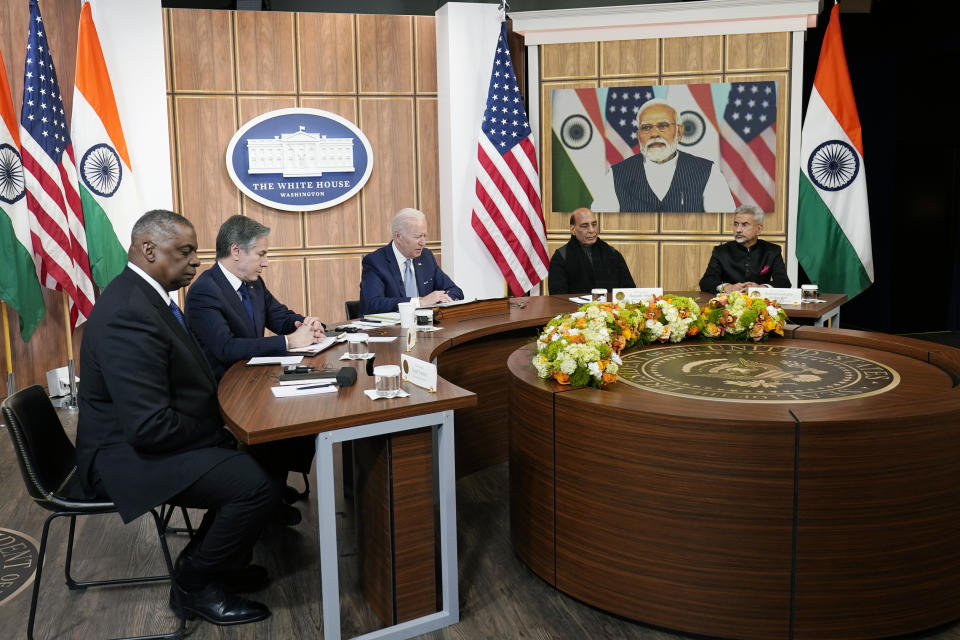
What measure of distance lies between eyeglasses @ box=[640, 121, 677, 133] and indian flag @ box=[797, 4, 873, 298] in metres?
1.01

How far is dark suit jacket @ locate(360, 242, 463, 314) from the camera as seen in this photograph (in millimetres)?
4777

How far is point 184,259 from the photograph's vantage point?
2.89m

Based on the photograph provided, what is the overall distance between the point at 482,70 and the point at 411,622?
4.83 m

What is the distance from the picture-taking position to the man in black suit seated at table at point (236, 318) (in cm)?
354

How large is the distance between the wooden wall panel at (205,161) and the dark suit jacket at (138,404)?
12.5ft

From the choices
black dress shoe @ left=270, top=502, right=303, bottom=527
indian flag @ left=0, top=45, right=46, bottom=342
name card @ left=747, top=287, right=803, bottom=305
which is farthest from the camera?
indian flag @ left=0, top=45, right=46, bottom=342

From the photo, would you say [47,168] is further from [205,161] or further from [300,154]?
[300,154]

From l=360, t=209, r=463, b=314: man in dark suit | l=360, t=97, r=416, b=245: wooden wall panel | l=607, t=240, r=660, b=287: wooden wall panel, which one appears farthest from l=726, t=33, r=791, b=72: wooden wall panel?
l=360, t=209, r=463, b=314: man in dark suit

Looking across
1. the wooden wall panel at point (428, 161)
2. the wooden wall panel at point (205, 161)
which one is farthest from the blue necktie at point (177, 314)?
the wooden wall panel at point (428, 161)

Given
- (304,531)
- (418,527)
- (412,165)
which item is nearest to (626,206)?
(412,165)

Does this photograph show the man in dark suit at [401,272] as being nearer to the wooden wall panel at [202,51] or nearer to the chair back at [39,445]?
the chair back at [39,445]

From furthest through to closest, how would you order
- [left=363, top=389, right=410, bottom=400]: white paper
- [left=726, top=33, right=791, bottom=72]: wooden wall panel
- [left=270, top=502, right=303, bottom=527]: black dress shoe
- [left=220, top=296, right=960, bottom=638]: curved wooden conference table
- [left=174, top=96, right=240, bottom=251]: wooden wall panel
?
1. [left=726, top=33, right=791, bottom=72]: wooden wall panel
2. [left=174, top=96, right=240, bottom=251]: wooden wall panel
3. [left=270, top=502, right=303, bottom=527]: black dress shoe
4. [left=363, top=389, right=410, bottom=400]: white paper
5. [left=220, top=296, right=960, bottom=638]: curved wooden conference table

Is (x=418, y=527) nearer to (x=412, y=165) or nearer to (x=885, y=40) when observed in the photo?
(x=412, y=165)

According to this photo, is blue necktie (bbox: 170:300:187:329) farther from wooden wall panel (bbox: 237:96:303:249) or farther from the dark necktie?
wooden wall panel (bbox: 237:96:303:249)
